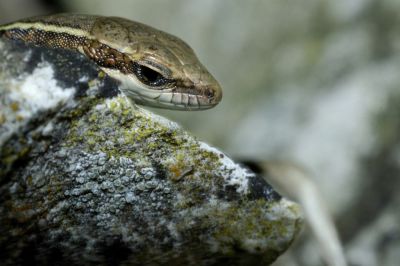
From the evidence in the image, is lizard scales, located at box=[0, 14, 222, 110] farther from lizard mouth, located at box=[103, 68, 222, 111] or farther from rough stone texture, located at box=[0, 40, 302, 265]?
rough stone texture, located at box=[0, 40, 302, 265]

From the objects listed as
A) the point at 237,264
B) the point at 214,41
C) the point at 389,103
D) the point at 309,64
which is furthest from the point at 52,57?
the point at 214,41

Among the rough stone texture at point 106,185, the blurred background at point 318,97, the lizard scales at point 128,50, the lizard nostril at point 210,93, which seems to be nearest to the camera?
the rough stone texture at point 106,185

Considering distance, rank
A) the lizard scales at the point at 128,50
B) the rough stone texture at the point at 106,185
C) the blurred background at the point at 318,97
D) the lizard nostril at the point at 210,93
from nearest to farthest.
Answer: the rough stone texture at the point at 106,185 → the lizard scales at the point at 128,50 → the lizard nostril at the point at 210,93 → the blurred background at the point at 318,97

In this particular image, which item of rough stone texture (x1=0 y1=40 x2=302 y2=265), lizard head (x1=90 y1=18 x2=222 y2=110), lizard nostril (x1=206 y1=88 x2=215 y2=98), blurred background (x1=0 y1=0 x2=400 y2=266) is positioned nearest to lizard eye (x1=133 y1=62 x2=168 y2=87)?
lizard head (x1=90 y1=18 x2=222 y2=110)

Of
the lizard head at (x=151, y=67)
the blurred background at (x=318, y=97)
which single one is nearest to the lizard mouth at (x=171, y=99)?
the lizard head at (x=151, y=67)

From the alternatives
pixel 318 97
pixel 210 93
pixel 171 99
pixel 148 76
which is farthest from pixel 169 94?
pixel 318 97

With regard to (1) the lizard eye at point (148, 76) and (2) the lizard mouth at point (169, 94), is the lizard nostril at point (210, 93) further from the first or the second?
(1) the lizard eye at point (148, 76)
